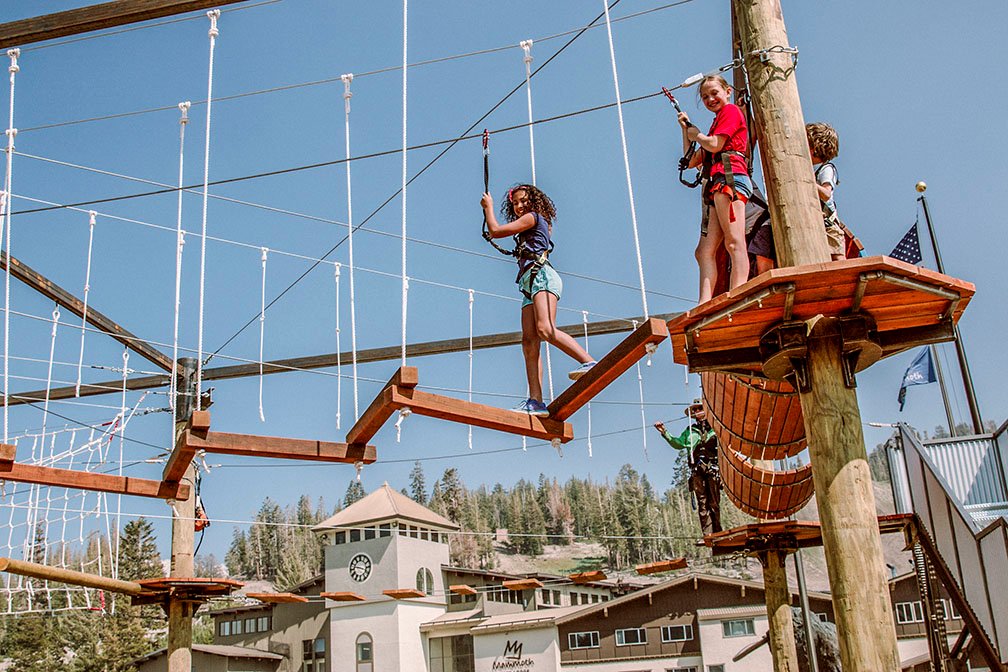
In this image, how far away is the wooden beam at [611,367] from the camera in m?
5.44

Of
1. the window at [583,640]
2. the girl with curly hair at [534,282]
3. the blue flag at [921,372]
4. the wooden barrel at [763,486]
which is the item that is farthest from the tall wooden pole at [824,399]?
the window at [583,640]

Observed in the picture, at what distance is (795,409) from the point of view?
7.60m

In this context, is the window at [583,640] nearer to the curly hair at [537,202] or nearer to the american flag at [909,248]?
the american flag at [909,248]

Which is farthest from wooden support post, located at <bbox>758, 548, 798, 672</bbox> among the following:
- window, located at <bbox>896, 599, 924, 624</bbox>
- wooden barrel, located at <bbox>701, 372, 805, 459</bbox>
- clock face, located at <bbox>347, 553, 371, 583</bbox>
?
clock face, located at <bbox>347, 553, 371, 583</bbox>

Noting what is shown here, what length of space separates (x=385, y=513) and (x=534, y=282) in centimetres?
Answer: 3032

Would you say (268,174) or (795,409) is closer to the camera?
(795,409)

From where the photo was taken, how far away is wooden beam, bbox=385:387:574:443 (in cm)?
565

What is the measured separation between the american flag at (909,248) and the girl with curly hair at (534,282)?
11.6 metres

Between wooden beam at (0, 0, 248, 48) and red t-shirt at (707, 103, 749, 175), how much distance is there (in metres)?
3.77

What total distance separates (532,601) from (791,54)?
3025cm

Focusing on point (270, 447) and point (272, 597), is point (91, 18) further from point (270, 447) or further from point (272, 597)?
point (272, 597)

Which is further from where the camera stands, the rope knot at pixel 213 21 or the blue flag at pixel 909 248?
the blue flag at pixel 909 248

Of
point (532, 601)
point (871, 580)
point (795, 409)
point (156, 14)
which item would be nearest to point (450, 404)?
point (871, 580)

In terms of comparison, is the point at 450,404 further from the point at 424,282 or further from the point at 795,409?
the point at 424,282
